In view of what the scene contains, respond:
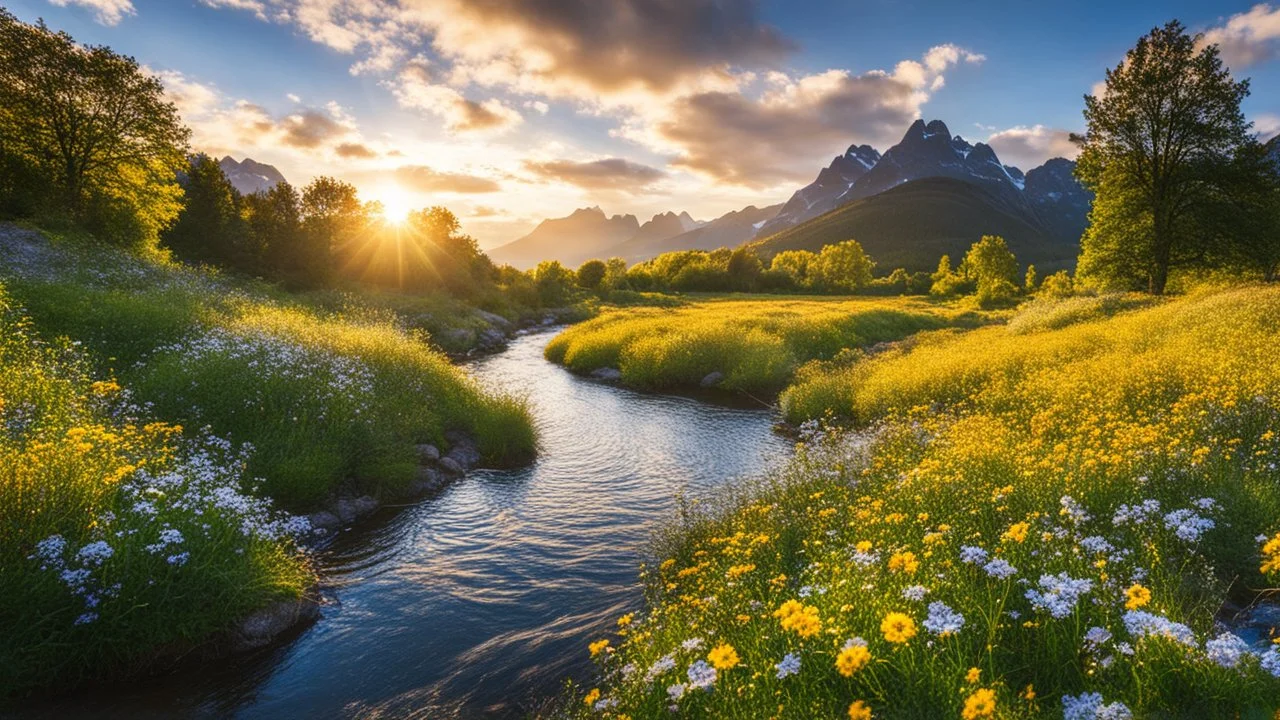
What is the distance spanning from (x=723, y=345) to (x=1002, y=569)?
1016 inches

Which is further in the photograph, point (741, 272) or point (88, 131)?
point (741, 272)

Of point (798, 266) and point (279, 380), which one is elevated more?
point (798, 266)

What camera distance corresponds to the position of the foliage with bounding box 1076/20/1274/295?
97.8 ft

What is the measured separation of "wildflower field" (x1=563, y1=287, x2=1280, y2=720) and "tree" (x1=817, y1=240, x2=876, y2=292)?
331ft

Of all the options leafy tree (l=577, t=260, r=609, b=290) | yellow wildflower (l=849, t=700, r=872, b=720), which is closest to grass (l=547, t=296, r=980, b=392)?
yellow wildflower (l=849, t=700, r=872, b=720)

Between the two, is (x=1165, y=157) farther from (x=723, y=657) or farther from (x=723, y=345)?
(x=723, y=657)

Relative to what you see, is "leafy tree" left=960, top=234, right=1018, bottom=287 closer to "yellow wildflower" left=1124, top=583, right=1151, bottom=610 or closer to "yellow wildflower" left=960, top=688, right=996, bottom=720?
"yellow wildflower" left=1124, top=583, right=1151, bottom=610

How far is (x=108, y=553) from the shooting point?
675cm

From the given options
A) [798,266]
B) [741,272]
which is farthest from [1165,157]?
[798,266]

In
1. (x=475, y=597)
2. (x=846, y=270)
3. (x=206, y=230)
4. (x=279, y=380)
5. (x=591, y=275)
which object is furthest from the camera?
(x=846, y=270)

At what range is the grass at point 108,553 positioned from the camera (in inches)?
266

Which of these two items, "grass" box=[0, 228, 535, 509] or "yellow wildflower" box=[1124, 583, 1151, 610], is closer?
"yellow wildflower" box=[1124, 583, 1151, 610]

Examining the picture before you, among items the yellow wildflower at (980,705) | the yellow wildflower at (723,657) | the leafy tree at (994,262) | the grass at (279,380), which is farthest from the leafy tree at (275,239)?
the leafy tree at (994,262)

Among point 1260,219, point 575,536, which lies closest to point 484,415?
point 575,536
